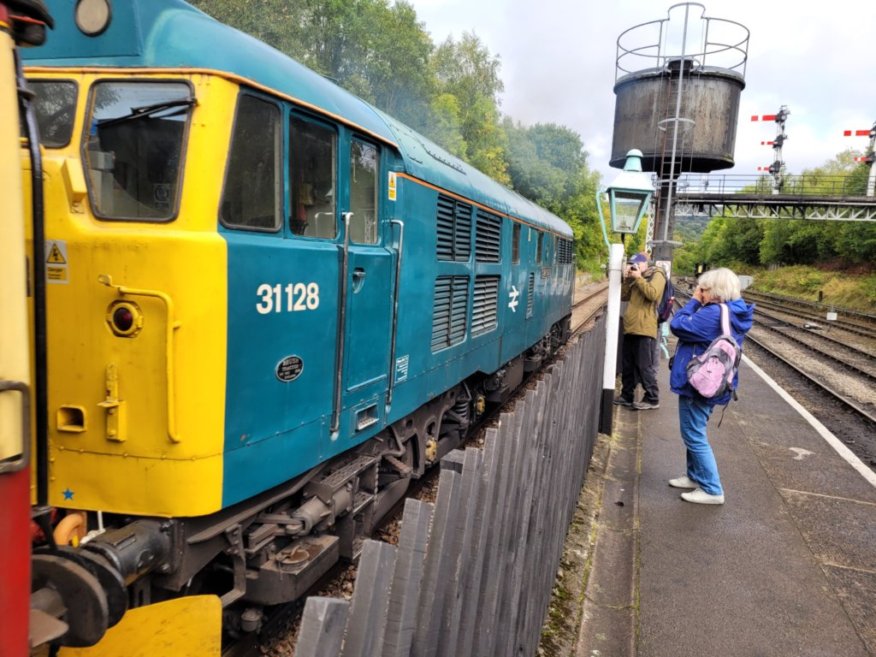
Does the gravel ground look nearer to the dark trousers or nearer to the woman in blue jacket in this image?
the dark trousers

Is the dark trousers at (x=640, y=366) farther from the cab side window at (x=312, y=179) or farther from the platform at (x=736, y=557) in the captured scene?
the cab side window at (x=312, y=179)

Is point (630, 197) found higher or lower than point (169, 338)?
higher

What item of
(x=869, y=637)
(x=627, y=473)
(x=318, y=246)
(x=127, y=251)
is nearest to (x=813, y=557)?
(x=869, y=637)

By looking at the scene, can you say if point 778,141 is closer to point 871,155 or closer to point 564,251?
point 871,155

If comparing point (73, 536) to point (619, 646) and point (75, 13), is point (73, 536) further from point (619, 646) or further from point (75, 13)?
point (619, 646)

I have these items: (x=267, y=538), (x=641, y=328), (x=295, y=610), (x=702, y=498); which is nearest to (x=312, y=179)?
(x=267, y=538)

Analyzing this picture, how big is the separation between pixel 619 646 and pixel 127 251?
3.11 metres

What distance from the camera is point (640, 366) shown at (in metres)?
7.96

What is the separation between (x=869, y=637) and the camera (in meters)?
3.39

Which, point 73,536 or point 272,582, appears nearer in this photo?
point 73,536

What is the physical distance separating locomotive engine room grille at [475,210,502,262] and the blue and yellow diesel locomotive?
267 cm

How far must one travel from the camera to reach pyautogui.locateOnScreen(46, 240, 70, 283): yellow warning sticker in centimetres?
255

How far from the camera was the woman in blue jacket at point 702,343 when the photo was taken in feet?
15.4

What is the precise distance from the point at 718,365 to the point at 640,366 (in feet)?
11.2
